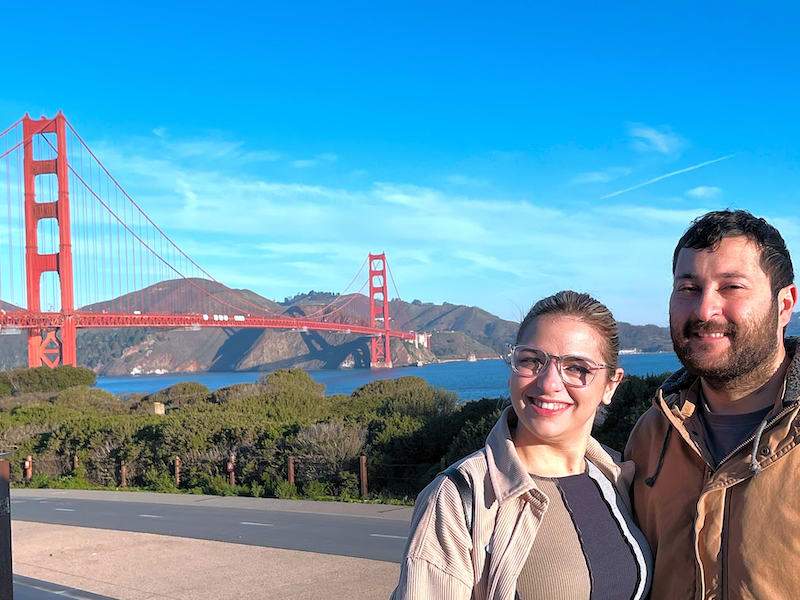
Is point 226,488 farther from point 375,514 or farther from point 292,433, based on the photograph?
point 375,514

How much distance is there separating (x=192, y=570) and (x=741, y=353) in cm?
673

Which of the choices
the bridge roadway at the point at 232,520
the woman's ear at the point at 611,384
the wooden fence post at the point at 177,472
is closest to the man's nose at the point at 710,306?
the woman's ear at the point at 611,384

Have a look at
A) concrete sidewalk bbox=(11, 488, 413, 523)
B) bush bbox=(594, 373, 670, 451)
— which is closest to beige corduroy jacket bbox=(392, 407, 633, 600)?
concrete sidewalk bbox=(11, 488, 413, 523)

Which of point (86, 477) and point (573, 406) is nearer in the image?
point (573, 406)

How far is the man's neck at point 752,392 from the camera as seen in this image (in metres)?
1.96

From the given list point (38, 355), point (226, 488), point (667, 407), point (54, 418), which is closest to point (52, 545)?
point (226, 488)

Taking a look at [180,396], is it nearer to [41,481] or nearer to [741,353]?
[41,481]

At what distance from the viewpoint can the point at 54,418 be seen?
2531 centimetres

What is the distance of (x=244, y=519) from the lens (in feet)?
37.0

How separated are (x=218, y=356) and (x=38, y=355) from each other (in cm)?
9047

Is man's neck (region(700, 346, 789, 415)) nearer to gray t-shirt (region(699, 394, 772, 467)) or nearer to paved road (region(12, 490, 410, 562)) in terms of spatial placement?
gray t-shirt (region(699, 394, 772, 467))

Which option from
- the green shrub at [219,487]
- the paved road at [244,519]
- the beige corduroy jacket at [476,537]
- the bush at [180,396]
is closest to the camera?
the beige corduroy jacket at [476,537]

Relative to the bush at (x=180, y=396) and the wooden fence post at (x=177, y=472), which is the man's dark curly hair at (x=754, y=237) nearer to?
the wooden fence post at (x=177, y=472)

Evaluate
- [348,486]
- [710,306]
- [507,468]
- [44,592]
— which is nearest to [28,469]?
[348,486]
